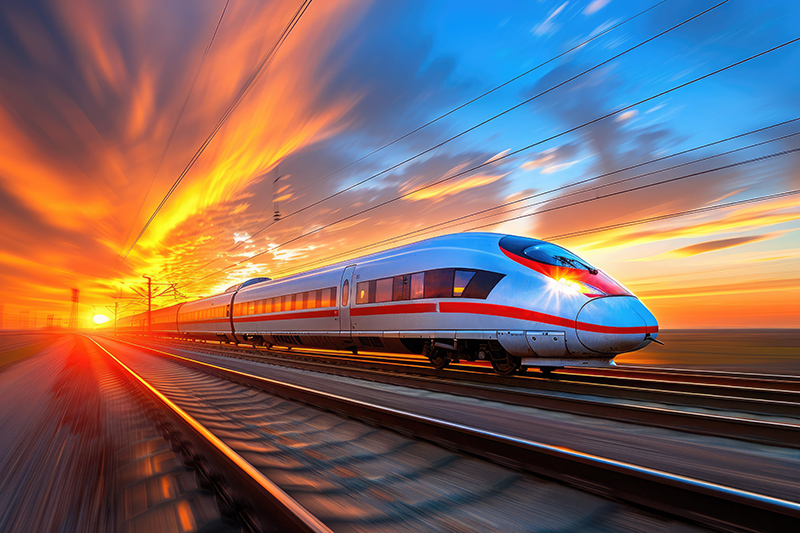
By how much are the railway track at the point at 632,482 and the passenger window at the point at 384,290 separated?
231 inches

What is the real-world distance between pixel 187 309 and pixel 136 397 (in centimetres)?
2800

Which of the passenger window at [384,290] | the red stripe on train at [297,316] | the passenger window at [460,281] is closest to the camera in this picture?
the passenger window at [460,281]

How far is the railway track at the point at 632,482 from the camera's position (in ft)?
6.53

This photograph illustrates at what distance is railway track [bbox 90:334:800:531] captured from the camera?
1991mm

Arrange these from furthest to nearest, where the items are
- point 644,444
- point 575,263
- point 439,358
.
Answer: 1. point 439,358
2. point 575,263
3. point 644,444

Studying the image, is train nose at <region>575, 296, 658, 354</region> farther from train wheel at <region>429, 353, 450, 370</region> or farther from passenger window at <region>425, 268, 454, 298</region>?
train wheel at <region>429, 353, 450, 370</region>

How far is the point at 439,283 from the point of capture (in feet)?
28.1

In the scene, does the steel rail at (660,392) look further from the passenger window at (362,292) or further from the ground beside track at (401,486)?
the ground beside track at (401,486)

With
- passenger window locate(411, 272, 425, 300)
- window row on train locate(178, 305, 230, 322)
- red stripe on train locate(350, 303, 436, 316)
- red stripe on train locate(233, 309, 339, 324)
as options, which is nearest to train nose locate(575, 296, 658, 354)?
red stripe on train locate(350, 303, 436, 316)

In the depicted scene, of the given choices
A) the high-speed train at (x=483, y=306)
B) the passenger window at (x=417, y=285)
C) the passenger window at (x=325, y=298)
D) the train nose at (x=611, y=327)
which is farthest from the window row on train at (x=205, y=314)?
the train nose at (x=611, y=327)

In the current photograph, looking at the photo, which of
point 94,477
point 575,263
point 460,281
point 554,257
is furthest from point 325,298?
point 94,477

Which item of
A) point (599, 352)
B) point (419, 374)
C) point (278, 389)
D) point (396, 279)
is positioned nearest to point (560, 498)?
point (599, 352)

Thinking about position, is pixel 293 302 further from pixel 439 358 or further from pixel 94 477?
pixel 94 477

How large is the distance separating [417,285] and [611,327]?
14.5ft
